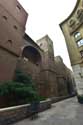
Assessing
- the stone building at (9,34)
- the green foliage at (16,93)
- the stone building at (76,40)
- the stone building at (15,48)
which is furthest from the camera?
the stone building at (76,40)

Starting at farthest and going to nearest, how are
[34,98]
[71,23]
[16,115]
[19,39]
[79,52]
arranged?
1. [71,23]
2. [79,52]
3. [19,39]
4. [34,98]
5. [16,115]

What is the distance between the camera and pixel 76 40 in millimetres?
18344

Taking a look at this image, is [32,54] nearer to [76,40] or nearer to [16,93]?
[76,40]

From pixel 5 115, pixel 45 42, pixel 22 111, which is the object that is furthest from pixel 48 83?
pixel 5 115

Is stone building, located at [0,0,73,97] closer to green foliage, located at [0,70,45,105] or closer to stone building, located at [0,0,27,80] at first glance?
stone building, located at [0,0,27,80]

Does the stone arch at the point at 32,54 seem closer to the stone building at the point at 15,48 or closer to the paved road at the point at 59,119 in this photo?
the stone building at the point at 15,48

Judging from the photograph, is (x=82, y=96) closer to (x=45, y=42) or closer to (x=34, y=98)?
(x=34, y=98)

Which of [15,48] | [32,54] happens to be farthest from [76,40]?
[15,48]

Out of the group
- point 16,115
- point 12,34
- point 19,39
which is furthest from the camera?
point 19,39

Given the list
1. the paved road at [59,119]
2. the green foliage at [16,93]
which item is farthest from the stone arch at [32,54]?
the paved road at [59,119]

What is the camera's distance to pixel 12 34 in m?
13.1

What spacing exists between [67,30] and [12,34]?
481 inches

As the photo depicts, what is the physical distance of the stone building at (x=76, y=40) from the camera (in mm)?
16719

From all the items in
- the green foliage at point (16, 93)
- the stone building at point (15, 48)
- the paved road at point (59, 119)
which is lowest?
the paved road at point (59, 119)
